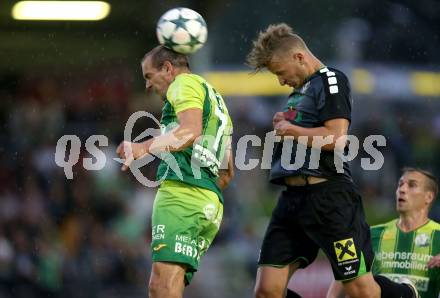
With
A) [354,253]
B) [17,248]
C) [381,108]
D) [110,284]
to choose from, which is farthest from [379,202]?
[354,253]

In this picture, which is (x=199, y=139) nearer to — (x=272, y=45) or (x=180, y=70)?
(x=180, y=70)

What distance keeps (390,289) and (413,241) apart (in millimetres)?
1037

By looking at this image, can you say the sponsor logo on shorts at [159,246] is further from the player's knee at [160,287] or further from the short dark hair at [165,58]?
the short dark hair at [165,58]

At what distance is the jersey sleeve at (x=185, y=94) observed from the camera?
5.39 meters

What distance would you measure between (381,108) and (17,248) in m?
4.67

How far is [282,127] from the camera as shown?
563cm

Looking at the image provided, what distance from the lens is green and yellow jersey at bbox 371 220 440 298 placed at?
6.78 metres

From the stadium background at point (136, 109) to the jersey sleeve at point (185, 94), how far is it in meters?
4.79

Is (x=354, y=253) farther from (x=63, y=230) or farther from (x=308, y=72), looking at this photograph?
(x=63, y=230)

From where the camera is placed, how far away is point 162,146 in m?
5.34

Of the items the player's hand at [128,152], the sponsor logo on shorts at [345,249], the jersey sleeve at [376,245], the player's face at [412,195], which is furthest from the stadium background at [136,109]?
the player's hand at [128,152]

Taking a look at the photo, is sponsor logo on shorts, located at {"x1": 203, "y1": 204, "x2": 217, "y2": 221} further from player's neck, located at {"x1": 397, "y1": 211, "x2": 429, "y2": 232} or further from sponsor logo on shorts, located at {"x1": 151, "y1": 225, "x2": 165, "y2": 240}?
player's neck, located at {"x1": 397, "y1": 211, "x2": 429, "y2": 232}

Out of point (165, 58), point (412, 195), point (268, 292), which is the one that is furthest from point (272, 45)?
point (412, 195)

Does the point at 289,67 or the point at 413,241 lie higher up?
the point at 289,67
